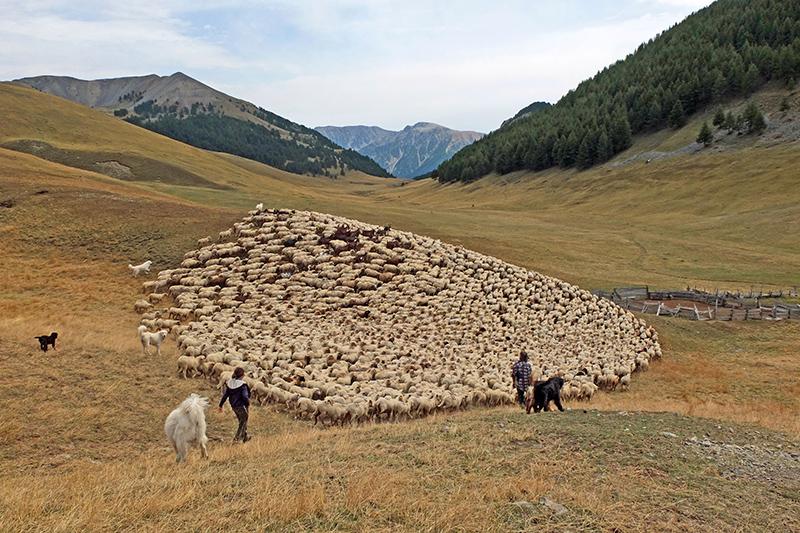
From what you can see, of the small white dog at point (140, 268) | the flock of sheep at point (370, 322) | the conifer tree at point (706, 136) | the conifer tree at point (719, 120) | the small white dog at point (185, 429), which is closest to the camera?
the small white dog at point (185, 429)

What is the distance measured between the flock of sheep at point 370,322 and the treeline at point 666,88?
302 ft

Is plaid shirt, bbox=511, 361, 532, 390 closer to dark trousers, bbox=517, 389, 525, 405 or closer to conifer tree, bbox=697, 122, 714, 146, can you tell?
dark trousers, bbox=517, 389, 525, 405

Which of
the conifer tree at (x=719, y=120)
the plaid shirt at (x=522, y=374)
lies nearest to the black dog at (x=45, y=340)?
the plaid shirt at (x=522, y=374)

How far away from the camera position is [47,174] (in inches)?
2031

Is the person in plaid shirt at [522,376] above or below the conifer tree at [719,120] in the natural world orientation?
below

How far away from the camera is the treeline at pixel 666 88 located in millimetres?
109375

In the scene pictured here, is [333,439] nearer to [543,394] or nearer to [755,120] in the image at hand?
[543,394]

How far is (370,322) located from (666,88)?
12375cm

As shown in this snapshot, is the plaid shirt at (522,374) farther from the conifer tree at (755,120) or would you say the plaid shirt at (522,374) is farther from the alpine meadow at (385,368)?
the conifer tree at (755,120)

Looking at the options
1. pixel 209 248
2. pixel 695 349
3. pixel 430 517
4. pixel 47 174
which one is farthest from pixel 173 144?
pixel 430 517

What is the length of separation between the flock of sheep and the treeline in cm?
9201

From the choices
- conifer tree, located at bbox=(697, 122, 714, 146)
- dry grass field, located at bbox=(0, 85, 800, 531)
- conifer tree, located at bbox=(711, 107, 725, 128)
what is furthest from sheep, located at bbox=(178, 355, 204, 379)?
conifer tree, located at bbox=(711, 107, 725, 128)

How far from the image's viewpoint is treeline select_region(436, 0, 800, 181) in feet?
359

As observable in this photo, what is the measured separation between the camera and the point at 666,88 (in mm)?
122000
